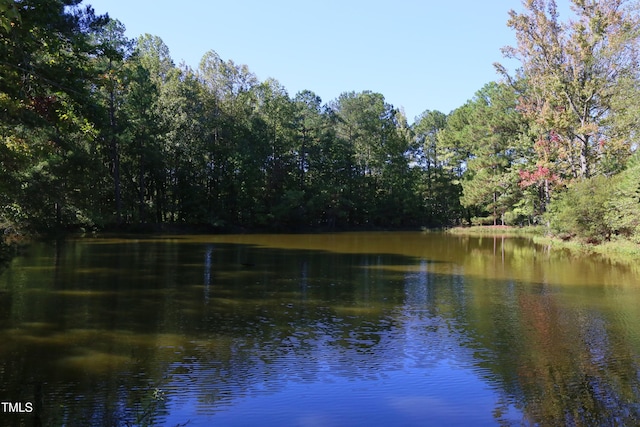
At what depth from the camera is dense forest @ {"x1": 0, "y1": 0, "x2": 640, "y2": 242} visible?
1245cm

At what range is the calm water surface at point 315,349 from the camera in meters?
6.35

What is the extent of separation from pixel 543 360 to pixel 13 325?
9.80m

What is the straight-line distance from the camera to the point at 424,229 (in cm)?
5603

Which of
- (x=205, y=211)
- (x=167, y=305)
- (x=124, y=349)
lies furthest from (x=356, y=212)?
(x=124, y=349)

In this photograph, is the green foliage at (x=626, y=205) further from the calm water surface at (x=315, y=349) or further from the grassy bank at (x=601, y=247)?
the calm water surface at (x=315, y=349)

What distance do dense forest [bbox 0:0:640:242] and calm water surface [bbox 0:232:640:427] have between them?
14.3ft

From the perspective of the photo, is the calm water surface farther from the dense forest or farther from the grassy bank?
the grassy bank

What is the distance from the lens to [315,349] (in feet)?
29.6

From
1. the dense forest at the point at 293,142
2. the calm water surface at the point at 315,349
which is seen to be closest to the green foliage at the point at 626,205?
the dense forest at the point at 293,142

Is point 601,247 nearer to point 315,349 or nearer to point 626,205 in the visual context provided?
point 626,205

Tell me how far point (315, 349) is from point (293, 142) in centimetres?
4514

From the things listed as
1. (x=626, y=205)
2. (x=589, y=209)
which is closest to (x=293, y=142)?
(x=589, y=209)

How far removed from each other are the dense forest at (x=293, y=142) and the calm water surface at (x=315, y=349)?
435 centimetres

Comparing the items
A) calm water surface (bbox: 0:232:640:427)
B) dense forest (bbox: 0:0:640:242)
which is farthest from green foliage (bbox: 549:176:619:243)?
calm water surface (bbox: 0:232:640:427)
